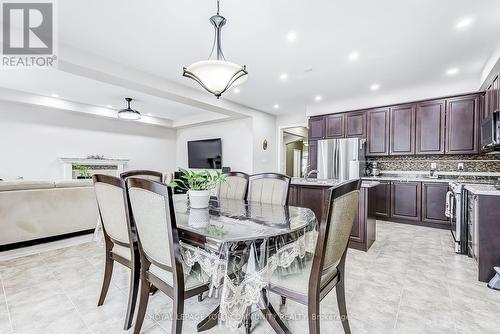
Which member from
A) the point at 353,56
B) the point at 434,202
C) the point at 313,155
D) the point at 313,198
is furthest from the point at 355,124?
the point at 313,198

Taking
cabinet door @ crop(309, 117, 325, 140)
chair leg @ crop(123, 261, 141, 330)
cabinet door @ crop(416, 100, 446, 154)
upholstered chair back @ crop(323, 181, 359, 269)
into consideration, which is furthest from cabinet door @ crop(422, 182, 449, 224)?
chair leg @ crop(123, 261, 141, 330)

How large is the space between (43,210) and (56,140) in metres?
3.56

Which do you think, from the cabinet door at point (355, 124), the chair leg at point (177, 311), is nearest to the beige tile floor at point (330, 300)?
the chair leg at point (177, 311)

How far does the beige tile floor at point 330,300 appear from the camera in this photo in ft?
5.27

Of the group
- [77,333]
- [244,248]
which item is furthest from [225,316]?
[77,333]

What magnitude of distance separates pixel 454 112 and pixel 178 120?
22.5 ft

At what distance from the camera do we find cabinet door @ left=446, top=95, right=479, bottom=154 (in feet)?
13.2

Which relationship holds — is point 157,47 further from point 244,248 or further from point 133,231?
point 244,248

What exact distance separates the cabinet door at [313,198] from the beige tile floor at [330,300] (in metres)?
0.74

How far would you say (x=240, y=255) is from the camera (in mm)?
1271

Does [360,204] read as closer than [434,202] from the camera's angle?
Yes

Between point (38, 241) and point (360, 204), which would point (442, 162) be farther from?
point (38, 241)

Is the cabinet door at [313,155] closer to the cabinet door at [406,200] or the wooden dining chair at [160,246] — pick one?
the cabinet door at [406,200]

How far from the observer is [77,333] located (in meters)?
1.52
